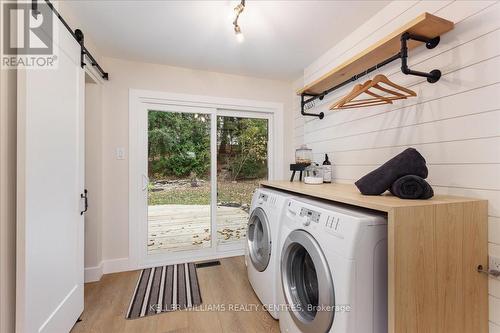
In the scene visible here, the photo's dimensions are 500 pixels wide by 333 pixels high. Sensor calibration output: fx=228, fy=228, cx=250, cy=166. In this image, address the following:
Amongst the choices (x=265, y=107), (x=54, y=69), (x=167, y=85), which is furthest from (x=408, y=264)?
(x=167, y=85)

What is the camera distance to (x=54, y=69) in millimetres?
1329

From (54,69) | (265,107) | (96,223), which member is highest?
(265,107)

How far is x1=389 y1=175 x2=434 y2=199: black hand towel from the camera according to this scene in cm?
110

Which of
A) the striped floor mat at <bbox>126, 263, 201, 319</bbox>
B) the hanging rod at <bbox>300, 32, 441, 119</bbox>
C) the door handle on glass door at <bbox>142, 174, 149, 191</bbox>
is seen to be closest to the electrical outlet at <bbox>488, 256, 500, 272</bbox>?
the hanging rod at <bbox>300, 32, 441, 119</bbox>

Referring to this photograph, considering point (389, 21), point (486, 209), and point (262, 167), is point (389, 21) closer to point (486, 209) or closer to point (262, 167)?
point (486, 209)

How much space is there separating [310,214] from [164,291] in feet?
5.28

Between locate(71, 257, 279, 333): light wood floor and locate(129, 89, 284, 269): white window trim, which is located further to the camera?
locate(129, 89, 284, 269): white window trim

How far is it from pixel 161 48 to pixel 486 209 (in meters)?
2.68

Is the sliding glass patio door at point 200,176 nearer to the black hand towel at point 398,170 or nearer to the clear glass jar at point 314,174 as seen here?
the clear glass jar at point 314,174

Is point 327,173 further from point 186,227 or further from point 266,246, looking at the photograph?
point 186,227

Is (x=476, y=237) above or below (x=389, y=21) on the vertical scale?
below

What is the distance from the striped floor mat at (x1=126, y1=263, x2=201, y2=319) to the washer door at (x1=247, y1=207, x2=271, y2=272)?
1.95 ft

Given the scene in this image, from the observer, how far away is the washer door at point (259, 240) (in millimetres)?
1752

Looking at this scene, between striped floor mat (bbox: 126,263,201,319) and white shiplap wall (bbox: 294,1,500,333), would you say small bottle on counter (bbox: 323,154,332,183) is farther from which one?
striped floor mat (bbox: 126,263,201,319)
